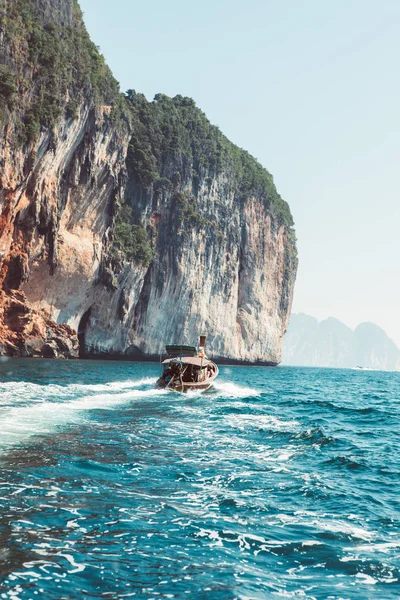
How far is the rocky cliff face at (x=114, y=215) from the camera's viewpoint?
48.9 metres

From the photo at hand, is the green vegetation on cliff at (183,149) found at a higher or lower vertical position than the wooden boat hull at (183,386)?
higher

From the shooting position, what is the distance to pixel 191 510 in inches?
414

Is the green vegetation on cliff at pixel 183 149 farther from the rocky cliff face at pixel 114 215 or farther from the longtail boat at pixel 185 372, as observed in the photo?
the longtail boat at pixel 185 372

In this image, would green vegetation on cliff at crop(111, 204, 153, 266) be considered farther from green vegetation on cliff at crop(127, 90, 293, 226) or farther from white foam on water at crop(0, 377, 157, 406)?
white foam on water at crop(0, 377, 157, 406)

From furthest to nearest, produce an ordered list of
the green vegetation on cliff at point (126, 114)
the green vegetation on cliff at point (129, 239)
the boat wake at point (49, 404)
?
the green vegetation on cliff at point (129, 239) → the green vegetation on cliff at point (126, 114) → the boat wake at point (49, 404)

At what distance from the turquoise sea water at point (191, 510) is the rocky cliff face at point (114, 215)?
3391 cm

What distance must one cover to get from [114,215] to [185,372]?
3326cm

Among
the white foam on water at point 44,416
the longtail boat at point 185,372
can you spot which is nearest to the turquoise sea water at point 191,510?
the white foam on water at point 44,416

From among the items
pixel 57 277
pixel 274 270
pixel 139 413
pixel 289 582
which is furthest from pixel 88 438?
pixel 274 270

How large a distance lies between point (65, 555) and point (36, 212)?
4718 cm

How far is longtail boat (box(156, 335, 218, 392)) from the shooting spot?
1394 inches

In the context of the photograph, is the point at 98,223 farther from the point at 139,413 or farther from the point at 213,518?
the point at 213,518

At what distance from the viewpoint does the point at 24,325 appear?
53562 millimetres

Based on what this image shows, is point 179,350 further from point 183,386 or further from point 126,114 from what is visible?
point 126,114
